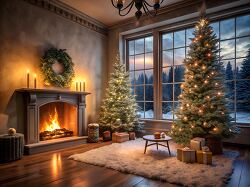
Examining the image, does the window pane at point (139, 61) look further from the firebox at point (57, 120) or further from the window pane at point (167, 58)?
the firebox at point (57, 120)

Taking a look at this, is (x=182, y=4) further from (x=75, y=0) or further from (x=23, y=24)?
(x=23, y=24)

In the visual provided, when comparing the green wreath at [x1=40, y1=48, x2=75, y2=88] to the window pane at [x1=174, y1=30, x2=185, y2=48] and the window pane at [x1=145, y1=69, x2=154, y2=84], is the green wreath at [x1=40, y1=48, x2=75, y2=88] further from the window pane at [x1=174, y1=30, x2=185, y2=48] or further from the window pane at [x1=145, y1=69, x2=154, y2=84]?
the window pane at [x1=174, y1=30, x2=185, y2=48]

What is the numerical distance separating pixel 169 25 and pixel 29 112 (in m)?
4.52

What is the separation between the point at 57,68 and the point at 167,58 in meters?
3.26

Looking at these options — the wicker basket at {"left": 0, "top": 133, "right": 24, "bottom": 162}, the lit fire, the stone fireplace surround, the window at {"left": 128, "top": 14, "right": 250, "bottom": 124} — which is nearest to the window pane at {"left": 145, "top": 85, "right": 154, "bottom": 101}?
the window at {"left": 128, "top": 14, "right": 250, "bottom": 124}

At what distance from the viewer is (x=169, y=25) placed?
5.93m

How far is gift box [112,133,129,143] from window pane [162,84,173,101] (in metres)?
1.65

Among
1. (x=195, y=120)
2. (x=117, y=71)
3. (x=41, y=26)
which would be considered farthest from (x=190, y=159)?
(x=41, y=26)

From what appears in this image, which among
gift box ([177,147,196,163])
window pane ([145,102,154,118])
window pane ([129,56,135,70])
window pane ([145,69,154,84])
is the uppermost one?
window pane ([129,56,135,70])

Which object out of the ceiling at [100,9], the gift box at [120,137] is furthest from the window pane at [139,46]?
the gift box at [120,137]

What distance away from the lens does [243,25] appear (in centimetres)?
500

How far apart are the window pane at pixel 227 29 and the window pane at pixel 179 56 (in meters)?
1.11

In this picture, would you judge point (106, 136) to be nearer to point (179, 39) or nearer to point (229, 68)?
point (179, 39)

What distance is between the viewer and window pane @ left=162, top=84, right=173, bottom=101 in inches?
236
